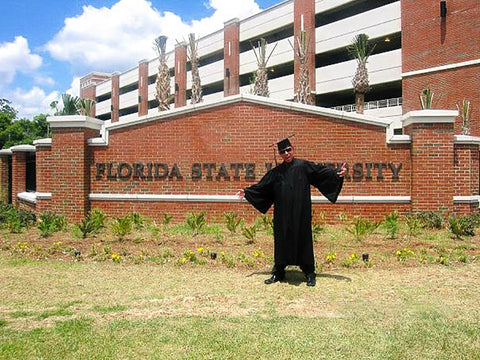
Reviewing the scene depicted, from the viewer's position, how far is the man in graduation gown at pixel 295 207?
553cm

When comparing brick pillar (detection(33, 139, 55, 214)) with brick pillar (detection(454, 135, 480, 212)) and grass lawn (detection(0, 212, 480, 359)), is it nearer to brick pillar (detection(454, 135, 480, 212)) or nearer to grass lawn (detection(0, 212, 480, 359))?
grass lawn (detection(0, 212, 480, 359))

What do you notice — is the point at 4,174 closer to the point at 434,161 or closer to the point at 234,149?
the point at 234,149

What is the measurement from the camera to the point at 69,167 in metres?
11.0

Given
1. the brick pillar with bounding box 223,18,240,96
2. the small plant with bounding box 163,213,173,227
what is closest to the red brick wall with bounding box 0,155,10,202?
the small plant with bounding box 163,213,173,227

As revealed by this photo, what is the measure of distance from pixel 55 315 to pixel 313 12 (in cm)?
3220

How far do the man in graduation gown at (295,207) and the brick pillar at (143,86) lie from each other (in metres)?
46.7

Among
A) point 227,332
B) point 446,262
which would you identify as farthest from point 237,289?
point 446,262

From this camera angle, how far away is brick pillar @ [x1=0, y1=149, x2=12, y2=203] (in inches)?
653

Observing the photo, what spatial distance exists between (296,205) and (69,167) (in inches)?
298

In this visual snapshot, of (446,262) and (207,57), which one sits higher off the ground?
(207,57)

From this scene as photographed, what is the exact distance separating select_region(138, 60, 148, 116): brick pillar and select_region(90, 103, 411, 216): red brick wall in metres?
40.5

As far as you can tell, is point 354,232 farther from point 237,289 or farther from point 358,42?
point 358,42

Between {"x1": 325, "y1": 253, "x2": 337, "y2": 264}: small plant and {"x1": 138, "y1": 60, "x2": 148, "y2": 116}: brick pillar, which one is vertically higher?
{"x1": 138, "y1": 60, "x2": 148, "y2": 116}: brick pillar

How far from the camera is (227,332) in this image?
12.6 feet
